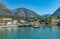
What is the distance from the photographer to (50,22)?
7419cm

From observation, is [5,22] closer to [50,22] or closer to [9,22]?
[9,22]

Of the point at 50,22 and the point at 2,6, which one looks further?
the point at 2,6

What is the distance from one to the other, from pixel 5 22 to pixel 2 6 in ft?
425

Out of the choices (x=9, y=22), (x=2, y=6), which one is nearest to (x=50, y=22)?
(x=9, y=22)

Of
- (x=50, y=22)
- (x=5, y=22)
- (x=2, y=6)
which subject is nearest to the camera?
(x=5, y=22)

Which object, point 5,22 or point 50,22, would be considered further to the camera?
point 50,22

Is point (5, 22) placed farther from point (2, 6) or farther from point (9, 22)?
point (2, 6)

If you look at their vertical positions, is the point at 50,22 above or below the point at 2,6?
below

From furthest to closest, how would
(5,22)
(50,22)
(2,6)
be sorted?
(2,6)
(50,22)
(5,22)

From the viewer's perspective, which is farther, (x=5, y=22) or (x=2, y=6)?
(x=2, y=6)

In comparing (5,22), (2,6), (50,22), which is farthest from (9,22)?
(2,6)

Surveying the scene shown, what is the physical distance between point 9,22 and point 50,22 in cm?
2105

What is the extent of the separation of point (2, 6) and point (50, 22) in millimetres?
123076

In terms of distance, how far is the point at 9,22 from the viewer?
62875mm
